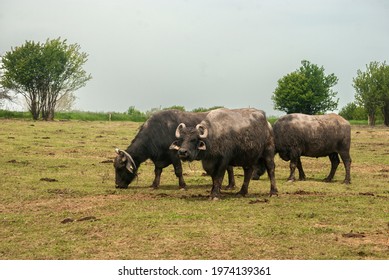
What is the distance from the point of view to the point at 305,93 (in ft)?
259

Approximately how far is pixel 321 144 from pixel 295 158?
3.31 feet

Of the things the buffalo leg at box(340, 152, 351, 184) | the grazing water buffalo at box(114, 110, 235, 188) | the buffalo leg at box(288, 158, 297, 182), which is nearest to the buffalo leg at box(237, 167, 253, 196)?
the grazing water buffalo at box(114, 110, 235, 188)

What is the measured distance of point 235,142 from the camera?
45.5 ft

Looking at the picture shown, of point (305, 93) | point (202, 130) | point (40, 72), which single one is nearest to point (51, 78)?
point (40, 72)

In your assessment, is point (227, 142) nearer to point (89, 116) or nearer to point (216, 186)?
point (216, 186)

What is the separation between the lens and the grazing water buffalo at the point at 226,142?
13.3m

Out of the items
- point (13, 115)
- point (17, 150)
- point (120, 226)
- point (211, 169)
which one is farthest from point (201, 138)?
point (13, 115)

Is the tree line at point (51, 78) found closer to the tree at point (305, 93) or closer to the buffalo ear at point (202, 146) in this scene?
the tree at point (305, 93)

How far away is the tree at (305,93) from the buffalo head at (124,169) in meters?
64.1

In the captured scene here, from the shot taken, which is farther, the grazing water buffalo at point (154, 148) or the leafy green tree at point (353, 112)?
the leafy green tree at point (353, 112)

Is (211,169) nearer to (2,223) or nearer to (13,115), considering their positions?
(2,223)

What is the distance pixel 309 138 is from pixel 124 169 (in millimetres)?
6358

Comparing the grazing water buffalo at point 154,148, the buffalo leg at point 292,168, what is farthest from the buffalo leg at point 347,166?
the grazing water buffalo at point 154,148

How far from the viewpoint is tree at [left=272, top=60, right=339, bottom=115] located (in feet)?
258
